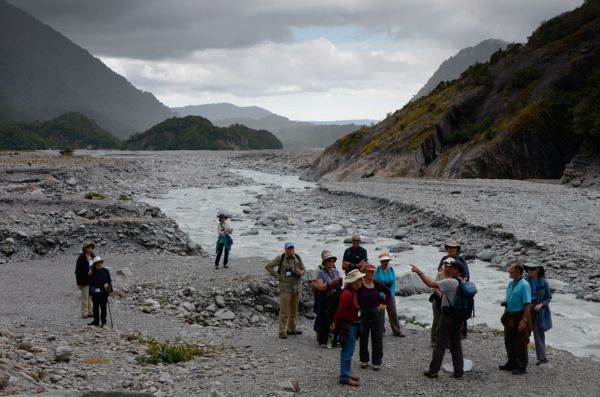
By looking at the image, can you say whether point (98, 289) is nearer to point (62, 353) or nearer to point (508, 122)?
point (62, 353)

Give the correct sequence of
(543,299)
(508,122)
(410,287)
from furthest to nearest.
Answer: (508,122)
(410,287)
(543,299)

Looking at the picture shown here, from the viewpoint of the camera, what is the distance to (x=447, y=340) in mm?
6645

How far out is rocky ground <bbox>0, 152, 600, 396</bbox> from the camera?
649 centimetres

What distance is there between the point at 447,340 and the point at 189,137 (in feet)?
430

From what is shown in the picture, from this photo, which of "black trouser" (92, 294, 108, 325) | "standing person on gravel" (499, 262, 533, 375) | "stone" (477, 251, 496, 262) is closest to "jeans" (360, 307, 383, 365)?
"standing person on gravel" (499, 262, 533, 375)

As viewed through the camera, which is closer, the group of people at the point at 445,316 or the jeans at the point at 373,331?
the group of people at the point at 445,316

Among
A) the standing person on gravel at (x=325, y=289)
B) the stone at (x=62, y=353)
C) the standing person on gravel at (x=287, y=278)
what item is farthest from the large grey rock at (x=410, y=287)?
the stone at (x=62, y=353)

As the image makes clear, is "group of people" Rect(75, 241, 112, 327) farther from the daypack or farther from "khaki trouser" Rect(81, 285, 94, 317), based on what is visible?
the daypack

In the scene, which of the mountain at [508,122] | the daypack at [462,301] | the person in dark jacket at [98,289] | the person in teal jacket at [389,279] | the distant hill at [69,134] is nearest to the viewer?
the daypack at [462,301]

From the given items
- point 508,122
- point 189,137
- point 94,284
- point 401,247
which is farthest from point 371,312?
point 189,137

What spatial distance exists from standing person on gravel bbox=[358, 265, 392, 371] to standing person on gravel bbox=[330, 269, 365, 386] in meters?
0.20

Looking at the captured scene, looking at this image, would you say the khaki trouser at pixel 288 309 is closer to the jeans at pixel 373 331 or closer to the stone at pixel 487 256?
the jeans at pixel 373 331

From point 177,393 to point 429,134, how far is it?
131 ft

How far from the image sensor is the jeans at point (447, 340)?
6609mm
